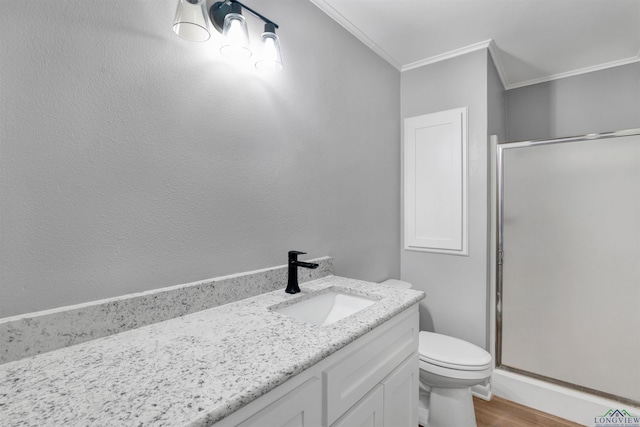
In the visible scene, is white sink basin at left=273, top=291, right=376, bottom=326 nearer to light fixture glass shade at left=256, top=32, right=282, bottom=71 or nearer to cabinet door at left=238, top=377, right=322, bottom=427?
cabinet door at left=238, top=377, right=322, bottom=427

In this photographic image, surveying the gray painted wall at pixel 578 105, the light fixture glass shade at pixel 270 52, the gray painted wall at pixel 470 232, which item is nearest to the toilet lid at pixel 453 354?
the gray painted wall at pixel 470 232

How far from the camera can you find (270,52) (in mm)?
1189

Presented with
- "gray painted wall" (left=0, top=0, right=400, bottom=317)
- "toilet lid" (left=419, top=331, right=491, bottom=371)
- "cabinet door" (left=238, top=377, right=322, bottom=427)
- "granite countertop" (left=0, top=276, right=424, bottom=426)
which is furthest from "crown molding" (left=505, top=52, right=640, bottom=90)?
"cabinet door" (left=238, top=377, right=322, bottom=427)

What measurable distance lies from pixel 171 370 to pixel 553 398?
91.4 inches

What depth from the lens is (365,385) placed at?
0.96m

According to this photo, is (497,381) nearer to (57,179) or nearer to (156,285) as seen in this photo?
(156,285)

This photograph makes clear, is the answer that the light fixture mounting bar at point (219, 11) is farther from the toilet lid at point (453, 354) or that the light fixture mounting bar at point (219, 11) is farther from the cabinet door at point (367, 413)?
the toilet lid at point (453, 354)

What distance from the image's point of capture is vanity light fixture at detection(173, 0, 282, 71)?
95 cm

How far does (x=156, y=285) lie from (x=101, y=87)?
617mm

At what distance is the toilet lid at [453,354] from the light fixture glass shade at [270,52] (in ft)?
5.38

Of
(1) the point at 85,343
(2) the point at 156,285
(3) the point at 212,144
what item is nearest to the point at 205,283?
(2) the point at 156,285

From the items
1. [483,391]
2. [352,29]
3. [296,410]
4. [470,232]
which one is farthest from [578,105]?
[296,410]

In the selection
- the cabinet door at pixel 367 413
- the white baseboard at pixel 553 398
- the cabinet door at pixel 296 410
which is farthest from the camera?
the white baseboard at pixel 553 398

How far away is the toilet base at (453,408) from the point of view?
160 centimetres
